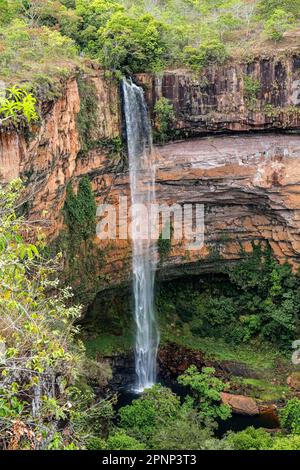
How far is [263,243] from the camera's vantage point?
1772cm

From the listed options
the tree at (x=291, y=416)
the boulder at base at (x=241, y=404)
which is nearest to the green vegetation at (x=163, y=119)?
the boulder at base at (x=241, y=404)

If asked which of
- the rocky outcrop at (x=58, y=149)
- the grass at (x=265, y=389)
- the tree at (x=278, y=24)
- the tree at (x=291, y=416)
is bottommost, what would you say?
the grass at (x=265, y=389)

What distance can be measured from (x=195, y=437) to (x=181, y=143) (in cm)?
930

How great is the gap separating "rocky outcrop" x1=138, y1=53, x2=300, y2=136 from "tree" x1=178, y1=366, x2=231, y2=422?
23.5 feet

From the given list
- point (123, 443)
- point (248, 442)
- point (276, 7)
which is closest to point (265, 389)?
point (248, 442)

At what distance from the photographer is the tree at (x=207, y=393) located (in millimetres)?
13672

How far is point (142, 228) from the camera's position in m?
16.8

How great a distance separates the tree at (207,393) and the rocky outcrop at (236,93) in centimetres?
717

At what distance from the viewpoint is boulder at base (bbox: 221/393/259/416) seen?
14750 millimetres

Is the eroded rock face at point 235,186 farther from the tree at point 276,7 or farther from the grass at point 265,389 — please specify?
the tree at point 276,7

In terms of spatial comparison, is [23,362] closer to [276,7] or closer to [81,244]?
[81,244]

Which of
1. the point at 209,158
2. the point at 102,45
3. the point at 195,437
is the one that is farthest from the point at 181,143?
the point at 195,437

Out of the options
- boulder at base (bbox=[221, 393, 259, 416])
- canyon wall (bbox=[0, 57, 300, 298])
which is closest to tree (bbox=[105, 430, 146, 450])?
boulder at base (bbox=[221, 393, 259, 416])
